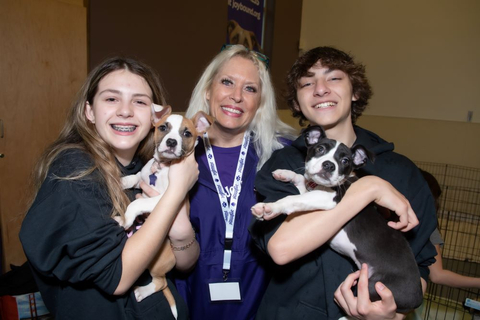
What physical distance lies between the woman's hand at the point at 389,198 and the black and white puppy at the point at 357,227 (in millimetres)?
134

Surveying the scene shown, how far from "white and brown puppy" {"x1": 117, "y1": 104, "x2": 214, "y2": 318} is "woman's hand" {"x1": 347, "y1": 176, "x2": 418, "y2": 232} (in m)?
0.97

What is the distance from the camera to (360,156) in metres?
1.84

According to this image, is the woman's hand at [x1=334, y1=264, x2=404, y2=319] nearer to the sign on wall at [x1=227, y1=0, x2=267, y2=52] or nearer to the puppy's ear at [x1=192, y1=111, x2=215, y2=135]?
the puppy's ear at [x1=192, y1=111, x2=215, y2=135]

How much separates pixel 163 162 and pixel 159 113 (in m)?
0.29

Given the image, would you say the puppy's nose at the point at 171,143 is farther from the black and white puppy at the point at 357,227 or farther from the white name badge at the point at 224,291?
the white name badge at the point at 224,291

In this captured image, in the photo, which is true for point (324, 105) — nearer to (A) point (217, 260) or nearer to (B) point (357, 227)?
(B) point (357, 227)

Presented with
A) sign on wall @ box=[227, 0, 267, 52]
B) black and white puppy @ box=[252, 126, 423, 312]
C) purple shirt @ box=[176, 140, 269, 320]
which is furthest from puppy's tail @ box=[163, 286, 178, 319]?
sign on wall @ box=[227, 0, 267, 52]

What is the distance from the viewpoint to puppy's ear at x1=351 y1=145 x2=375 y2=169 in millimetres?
1768

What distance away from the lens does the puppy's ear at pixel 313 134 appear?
1.90 m

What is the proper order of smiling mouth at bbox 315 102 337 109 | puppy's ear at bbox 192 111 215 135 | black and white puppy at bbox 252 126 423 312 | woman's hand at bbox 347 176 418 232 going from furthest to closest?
puppy's ear at bbox 192 111 215 135
smiling mouth at bbox 315 102 337 109
black and white puppy at bbox 252 126 423 312
woman's hand at bbox 347 176 418 232

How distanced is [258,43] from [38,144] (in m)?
6.52

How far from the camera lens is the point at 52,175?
151 cm

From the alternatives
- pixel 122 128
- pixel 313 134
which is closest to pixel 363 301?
pixel 313 134

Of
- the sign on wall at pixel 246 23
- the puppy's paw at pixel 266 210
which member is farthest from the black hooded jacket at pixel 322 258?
the sign on wall at pixel 246 23
